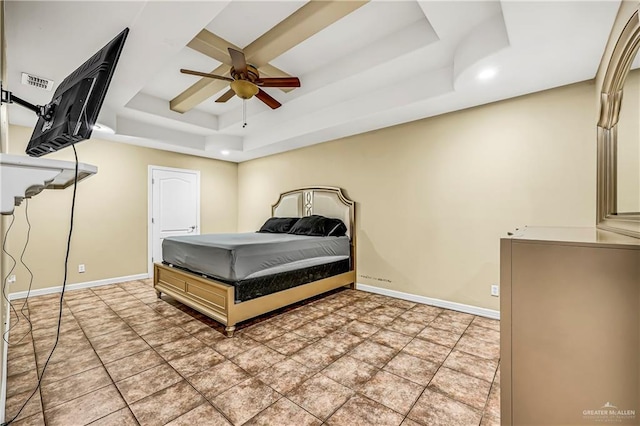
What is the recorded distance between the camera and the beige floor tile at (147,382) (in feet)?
5.73

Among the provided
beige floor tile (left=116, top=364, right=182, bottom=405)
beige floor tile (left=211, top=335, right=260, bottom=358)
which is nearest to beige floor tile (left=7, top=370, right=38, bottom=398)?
beige floor tile (left=116, top=364, right=182, bottom=405)

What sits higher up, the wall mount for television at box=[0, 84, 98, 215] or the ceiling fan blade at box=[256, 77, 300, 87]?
the ceiling fan blade at box=[256, 77, 300, 87]

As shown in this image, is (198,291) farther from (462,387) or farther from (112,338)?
(462,387)

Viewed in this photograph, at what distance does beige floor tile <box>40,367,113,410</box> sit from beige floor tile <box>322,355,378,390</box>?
1546 millimetres

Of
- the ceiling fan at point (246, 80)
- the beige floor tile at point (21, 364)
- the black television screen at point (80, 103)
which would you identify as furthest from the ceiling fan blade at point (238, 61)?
the beige floor tile at point (21, 364)

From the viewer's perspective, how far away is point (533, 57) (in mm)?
2229

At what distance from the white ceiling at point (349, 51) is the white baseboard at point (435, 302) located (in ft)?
7.74

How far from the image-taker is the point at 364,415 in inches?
61.9

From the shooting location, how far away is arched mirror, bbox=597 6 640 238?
60.5 inches

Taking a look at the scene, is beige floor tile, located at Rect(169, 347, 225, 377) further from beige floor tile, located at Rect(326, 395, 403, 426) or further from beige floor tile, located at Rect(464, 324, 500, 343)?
beige floor tile, located at Rect(464, 324, 500, 343)

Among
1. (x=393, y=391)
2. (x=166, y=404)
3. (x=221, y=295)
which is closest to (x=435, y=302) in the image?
(x=393, y=391)

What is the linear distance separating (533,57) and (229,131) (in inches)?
170

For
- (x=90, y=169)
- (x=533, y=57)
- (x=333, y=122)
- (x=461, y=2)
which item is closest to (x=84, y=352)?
(x=90, y=169)

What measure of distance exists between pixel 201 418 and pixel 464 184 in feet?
10.9
